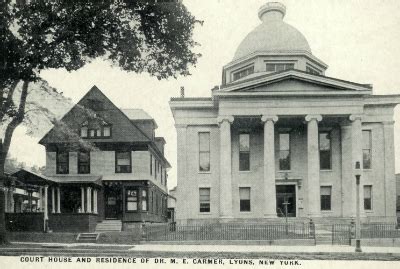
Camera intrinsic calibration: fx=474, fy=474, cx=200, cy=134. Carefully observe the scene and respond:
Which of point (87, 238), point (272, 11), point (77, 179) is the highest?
point (272, 11)

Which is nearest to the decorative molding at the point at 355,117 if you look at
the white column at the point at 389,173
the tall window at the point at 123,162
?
the white column at the point at 389,173

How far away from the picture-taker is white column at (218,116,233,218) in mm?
28953

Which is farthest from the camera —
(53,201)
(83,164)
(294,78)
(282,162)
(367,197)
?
(83,164)

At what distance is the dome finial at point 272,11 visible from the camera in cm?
3572

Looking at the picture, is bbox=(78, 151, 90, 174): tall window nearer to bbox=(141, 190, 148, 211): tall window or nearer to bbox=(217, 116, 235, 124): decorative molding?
bbox=(141, 190, 148, 211): tall window

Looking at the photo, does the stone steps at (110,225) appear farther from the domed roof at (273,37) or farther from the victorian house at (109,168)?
the domed roof at (273,37)

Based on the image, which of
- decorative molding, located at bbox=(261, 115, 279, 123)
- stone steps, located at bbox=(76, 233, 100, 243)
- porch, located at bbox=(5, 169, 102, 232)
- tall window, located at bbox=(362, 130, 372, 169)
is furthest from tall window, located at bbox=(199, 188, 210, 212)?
tall window, located at bbox=(362, 130, 372, 169)

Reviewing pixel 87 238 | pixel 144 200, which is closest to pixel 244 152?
pixel 144 200

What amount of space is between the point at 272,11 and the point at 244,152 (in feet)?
38.7

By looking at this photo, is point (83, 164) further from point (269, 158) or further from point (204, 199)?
point (269, 158)

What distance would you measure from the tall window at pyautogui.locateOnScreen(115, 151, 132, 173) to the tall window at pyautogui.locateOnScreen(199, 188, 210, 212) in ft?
17.9

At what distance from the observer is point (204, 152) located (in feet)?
104

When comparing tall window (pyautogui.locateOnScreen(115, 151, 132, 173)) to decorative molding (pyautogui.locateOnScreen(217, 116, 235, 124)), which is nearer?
decorative molding (pyautogui.locateOnScreen(217, 116, 235, 124))

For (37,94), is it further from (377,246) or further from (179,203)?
(377,246)
